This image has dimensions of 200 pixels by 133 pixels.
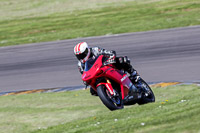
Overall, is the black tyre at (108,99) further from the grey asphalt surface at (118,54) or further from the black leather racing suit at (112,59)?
the grey asphalt surface at (118,54)

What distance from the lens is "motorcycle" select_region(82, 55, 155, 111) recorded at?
24.3 feet

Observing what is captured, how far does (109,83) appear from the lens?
7.53 meters

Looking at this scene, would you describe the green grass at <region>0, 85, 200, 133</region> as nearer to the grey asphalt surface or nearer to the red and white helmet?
the red and white helmet

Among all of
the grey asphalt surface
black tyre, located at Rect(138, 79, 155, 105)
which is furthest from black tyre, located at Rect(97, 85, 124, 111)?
the grey asphalt surface

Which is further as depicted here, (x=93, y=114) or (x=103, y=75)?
(x=93, y=114)

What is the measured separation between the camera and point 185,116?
5.51m

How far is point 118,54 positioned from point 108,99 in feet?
30.6

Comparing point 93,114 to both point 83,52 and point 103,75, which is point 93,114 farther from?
point 83,52

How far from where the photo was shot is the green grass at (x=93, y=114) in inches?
215

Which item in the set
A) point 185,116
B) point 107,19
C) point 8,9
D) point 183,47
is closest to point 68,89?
point 183,47

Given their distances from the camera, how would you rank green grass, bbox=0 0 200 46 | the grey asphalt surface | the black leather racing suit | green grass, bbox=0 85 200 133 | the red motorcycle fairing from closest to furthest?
green grass, bbox=0 85 200 133
the red motorcycle fairing
the black leather racing suit
the grey asphalt surface
green grass, bbox=0 0 200 46

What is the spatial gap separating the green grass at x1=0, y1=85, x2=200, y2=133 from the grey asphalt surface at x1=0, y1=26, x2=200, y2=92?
1718mm

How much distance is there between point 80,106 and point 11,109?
5.53ft

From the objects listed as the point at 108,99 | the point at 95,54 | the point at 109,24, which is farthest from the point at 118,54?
the point at 109,24
